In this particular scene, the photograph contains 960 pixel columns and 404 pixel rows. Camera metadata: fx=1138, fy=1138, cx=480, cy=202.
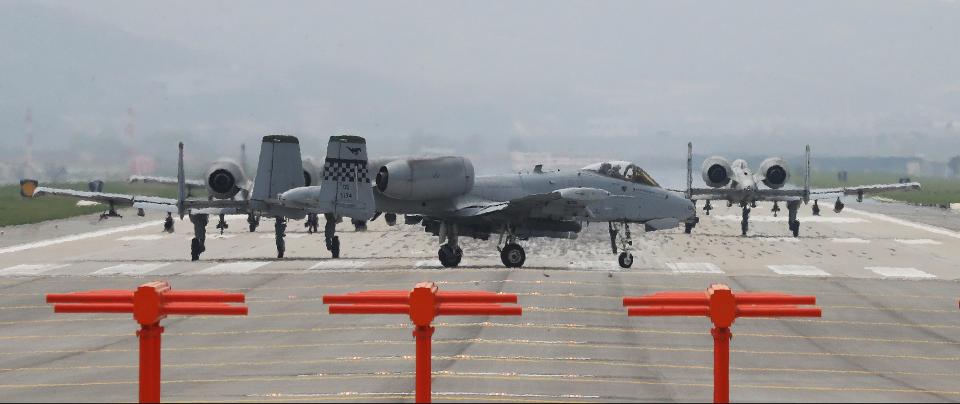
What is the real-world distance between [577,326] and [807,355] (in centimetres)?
397

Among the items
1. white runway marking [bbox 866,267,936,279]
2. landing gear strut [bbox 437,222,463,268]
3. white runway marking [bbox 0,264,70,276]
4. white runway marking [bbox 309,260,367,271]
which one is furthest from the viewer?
white runway marking [bbox 309,260,367,271]

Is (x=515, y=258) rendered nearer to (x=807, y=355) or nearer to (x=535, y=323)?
(x=535, y=323)

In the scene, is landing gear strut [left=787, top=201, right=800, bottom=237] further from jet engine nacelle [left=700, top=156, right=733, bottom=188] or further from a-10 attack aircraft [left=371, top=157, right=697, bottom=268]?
a-10 attack aircraft [left=371, top=157, right=697, bottom=268]

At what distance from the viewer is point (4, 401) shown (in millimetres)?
12398

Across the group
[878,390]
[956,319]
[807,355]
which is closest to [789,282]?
[956,319]

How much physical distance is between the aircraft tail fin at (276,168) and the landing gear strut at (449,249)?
6.19m

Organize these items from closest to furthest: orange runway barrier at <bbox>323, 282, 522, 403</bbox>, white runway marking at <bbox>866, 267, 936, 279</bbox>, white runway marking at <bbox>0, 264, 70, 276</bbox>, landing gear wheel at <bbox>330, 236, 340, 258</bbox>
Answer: orange runway barrier at <bbox>323, 282, 522, 403</bbox>
white runway marking at <bbox>0, 264, 70, 276</bbox>
white runway marking at <bbox>866, 267, 936, 279</bbox>
landing gear wheel at <bbox>330, 236, 340, 258</bbox>

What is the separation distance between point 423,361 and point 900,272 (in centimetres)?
2917

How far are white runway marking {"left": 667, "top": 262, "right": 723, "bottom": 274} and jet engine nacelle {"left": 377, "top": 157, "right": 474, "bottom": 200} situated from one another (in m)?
7.10

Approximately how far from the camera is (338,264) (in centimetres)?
3584

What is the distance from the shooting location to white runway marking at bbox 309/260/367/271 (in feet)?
113

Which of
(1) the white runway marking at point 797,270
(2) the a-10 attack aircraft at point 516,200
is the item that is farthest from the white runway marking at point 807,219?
(2) the a-10 attack aircraft at point 516,200

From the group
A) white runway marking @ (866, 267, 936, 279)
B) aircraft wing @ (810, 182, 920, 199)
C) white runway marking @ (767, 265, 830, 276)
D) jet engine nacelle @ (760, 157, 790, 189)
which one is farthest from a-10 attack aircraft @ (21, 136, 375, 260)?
aircraft wing @ (810, 182, 920, 199)

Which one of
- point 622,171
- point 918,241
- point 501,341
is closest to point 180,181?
point 622,171
